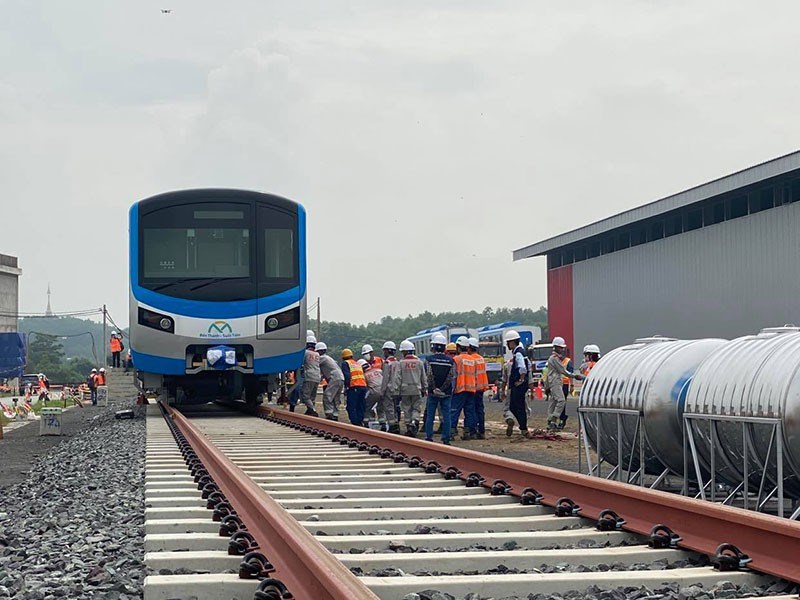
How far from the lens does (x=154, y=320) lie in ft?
61.1

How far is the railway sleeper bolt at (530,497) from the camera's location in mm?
6902

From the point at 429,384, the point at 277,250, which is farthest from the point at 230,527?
the point at 277,250

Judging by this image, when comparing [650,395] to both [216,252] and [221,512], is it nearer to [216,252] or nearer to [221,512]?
[221,512]

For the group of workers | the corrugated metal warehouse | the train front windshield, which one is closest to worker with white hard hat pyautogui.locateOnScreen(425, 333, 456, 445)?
the group of workers

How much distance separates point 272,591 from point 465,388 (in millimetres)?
13764

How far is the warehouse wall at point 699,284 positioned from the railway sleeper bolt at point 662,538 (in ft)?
102

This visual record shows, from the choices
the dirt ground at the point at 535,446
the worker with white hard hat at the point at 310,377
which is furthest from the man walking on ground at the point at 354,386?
the dirt ground at the point at 535,446

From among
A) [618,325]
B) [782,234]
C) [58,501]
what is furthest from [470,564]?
[618,325]

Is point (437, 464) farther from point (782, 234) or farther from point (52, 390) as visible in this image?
point (52, 390)

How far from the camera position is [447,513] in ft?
21.8

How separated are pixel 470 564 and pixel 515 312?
158 meters

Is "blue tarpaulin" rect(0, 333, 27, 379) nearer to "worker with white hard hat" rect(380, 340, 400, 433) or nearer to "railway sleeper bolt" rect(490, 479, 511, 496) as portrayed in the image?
"worker with white hard hat" rect(380, 340, 400, 433)

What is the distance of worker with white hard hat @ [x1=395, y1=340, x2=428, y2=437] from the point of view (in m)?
18.1

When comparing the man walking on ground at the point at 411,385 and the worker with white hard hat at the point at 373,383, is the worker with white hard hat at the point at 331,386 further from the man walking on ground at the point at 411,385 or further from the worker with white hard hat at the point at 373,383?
the man walking on ground at the point at 411,385
